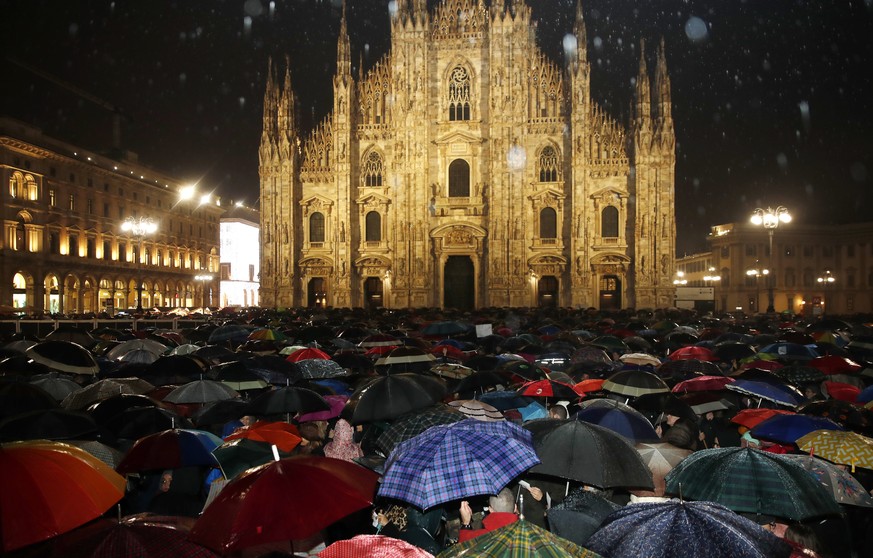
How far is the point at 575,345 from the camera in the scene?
1809 cm

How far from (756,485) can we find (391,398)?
195 inches

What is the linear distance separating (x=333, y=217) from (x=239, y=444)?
148 feet

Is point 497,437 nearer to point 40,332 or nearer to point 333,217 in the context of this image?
point 40,332

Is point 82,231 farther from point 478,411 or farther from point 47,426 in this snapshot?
point 478,411

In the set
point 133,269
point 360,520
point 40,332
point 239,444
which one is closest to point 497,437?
point 360,520

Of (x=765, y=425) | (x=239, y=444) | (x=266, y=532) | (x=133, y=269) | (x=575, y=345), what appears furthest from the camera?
(x=133, y=269)

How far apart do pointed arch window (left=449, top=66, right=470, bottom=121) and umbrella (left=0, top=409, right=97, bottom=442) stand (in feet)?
148

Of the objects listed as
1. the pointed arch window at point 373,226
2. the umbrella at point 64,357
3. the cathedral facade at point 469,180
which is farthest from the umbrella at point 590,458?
the pointed arch window at point 373,226

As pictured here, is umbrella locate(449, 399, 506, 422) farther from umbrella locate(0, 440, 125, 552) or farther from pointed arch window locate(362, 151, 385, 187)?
pointed arch window locate(362, 151, 385, 187)

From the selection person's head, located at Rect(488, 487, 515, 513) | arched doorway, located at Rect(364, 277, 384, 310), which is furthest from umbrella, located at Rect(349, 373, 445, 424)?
arched doorway, located at Rect(364, 277, 384, 310)

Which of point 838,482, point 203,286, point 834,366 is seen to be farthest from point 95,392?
point 203,286

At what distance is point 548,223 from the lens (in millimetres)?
51156

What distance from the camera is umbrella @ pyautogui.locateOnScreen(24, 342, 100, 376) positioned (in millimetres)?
13602

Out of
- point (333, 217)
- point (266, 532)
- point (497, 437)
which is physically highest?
point (333, 217)
